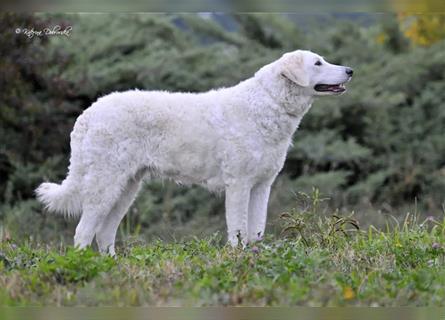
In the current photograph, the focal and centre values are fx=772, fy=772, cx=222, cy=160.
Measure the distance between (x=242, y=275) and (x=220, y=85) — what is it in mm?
7280

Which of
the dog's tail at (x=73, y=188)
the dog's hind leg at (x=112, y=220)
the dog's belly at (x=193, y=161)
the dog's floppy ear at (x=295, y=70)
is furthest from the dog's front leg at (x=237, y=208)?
the dog's tail at (x=73, y=188)

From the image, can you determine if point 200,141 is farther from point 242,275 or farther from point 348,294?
point 348,294

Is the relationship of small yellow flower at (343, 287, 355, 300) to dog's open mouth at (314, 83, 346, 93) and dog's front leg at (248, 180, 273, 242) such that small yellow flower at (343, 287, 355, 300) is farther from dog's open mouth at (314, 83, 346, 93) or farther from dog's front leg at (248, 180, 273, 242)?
dog's open mouth at (314, 83, 346, 93)

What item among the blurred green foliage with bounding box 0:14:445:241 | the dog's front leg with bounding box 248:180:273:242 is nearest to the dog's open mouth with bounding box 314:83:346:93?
the dog's front leg with bounding box 248:180:273:242

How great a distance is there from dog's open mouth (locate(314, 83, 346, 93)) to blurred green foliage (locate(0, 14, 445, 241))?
11.7 feet

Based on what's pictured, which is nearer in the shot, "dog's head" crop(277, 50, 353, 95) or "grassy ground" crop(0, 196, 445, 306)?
"grassy ground" crop(0, 196, 445, 306)

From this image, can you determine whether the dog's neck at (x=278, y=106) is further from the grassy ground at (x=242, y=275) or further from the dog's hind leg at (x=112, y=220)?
the dog's hind leg at (x=112, y=220)

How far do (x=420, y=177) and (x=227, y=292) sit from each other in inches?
316

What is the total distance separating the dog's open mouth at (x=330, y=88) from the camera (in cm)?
681

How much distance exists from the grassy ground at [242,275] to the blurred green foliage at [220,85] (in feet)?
13.2

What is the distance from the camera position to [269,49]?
1321 cm

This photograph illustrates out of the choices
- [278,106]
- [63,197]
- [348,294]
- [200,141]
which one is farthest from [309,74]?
[348,294]

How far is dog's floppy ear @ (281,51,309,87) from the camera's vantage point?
670 centimetres

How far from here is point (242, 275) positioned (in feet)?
16.4
